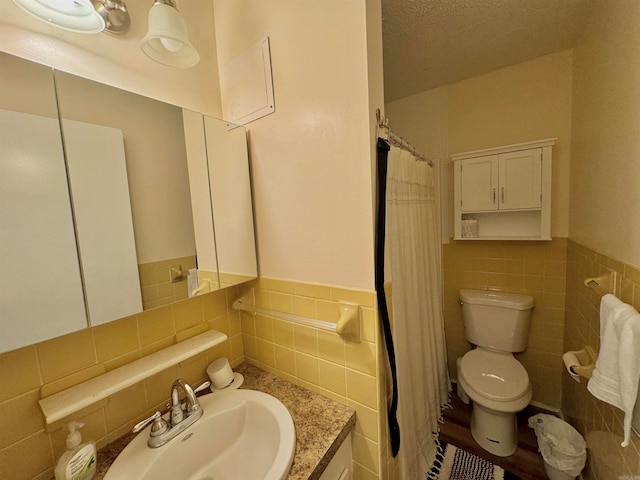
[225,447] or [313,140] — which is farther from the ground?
[313,140]

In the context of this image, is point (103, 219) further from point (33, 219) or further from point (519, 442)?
point (519, 442)

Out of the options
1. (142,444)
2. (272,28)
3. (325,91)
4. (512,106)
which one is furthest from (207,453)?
(512,106)

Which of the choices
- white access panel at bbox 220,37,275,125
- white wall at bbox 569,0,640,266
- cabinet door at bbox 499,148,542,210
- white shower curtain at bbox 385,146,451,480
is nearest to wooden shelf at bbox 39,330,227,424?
white shower curtain at bbox 385,146,451,480

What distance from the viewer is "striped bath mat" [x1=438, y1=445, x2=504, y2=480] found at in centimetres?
131

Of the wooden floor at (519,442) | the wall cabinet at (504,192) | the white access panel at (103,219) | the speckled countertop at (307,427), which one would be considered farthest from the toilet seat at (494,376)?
the white access panel at (103,219)

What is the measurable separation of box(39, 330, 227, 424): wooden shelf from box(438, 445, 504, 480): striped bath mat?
4.99 ft

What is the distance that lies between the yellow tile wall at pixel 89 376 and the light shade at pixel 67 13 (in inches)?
35.5

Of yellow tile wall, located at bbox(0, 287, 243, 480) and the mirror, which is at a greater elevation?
the mirror

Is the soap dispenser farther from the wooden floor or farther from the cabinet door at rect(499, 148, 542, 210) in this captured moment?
the cabinet door at rect(499, 148, 542, 210)

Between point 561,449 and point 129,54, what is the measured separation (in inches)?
105

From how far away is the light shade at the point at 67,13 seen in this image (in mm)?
625

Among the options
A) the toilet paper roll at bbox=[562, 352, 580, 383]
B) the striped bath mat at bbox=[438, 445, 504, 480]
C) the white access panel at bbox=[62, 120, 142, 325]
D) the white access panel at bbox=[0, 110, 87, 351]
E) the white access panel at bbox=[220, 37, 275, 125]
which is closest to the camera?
the white access panel at bbox=[0, 110, 87, 351]

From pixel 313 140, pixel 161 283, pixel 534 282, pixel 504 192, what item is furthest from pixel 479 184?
pixel 161 283

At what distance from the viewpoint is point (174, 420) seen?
30.8 inches
